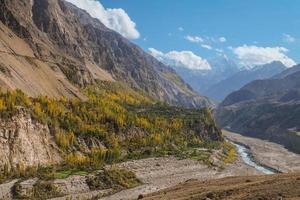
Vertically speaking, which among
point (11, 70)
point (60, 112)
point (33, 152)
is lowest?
point (33, 152)

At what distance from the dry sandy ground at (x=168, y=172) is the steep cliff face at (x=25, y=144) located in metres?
16.2

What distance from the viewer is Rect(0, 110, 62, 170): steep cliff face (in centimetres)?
9275

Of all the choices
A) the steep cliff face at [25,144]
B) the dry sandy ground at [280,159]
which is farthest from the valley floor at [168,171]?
the dry sandy ground at [280,159]

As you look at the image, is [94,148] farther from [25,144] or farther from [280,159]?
[280,159]

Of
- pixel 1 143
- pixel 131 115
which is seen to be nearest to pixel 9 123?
pixel 1 143

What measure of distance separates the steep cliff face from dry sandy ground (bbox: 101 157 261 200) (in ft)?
53.1

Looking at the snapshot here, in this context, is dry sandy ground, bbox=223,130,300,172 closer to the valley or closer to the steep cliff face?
the valley

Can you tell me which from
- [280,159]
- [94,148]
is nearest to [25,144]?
[94,148]

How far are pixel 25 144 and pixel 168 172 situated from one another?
34.1m

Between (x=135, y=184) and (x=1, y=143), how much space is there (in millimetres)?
26956

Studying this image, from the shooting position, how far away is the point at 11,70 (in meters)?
A: 143

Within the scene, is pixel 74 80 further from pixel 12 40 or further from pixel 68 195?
pixel 68 195

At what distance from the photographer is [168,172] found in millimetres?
114000

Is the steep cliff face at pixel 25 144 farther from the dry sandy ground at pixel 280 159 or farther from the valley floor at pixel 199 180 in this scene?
the dry sandy ground at pixel 280 159
